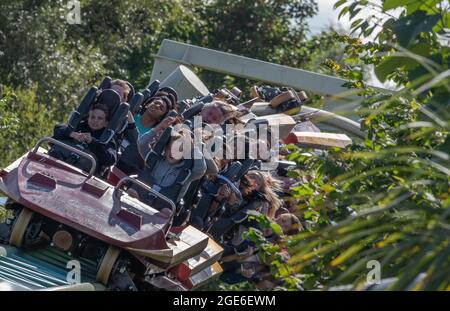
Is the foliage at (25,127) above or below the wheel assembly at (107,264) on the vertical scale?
above

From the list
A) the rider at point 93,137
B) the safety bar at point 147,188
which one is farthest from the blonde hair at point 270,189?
the safety bar at point 147,188

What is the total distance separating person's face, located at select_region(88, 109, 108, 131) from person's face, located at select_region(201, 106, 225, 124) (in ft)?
3.82

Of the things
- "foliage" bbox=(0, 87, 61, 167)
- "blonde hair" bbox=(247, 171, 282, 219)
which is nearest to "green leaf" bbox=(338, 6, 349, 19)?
"blonde hair" bbox=(247, 171, 282, 219)

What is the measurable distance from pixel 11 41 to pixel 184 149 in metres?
8.23

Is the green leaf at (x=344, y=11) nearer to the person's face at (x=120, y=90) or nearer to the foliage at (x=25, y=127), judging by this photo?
the person's face at (x=120, y=90)

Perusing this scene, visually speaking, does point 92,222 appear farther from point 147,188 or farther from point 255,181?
point 255,181

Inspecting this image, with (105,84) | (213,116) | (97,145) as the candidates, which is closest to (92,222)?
(97,145)

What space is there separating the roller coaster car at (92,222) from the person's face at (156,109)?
150 cm

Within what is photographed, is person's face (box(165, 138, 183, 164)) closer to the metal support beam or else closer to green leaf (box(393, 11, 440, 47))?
green leaf (box(393, 11, 440, 47))

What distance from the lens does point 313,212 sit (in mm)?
5117

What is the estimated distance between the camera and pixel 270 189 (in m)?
10.4

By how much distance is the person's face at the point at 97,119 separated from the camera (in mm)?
9305
